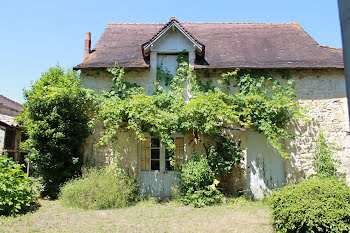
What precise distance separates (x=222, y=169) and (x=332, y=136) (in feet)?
13.3

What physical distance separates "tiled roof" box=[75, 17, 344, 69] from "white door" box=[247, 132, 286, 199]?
2.72 meters

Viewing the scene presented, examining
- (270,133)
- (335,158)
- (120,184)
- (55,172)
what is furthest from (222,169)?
(55,172)

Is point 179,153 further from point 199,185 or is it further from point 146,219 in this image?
point 146,219

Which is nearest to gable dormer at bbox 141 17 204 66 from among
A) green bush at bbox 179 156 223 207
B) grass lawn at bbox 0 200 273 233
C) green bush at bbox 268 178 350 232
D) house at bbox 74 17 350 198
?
house at bbox 74 17 350 198

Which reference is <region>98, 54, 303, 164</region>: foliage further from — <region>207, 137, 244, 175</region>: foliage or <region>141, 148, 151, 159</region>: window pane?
<region>141, 148, 151, 159</region>: window pane

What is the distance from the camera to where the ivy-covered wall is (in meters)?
8.95

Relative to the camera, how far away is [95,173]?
26.8ft

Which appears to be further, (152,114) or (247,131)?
(247,131)

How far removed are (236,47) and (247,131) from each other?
3.68m

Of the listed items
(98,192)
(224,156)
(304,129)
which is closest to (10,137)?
(98,192)

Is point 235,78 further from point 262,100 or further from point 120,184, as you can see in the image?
point 120,184

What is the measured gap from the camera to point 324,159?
8750 millimetres

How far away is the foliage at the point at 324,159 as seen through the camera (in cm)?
861

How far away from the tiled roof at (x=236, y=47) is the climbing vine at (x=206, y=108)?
619mm
